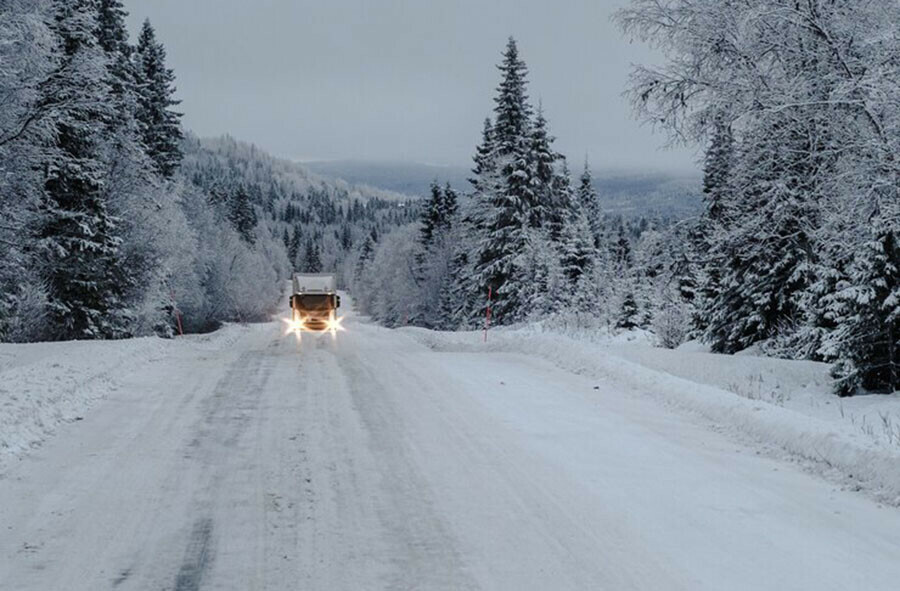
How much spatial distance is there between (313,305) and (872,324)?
21.8 metres

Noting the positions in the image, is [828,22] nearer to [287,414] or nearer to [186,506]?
[287,414]

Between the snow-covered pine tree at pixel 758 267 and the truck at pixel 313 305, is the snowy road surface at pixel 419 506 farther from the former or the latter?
the truck at pixel 313 305

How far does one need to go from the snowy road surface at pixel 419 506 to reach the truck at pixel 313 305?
20155 millimetres

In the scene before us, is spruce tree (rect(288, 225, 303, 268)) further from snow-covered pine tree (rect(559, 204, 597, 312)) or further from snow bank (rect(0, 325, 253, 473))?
snow bank (rect(0, 325, 253, 473))

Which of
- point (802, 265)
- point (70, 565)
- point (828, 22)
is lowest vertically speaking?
point (70, 565)

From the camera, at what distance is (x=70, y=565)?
169 inches

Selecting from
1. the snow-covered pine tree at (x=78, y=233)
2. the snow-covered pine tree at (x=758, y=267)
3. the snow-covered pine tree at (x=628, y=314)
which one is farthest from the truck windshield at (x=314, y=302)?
the snow-covered pine tree at (x=628, y=314)

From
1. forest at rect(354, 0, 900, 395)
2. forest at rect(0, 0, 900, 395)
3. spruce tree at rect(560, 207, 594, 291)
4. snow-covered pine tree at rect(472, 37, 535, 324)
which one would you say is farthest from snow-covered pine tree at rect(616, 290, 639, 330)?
forest at rect(354, 0, 900, 395)

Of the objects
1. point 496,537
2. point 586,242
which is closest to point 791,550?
point 496,537

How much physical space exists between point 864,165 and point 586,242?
1532 inches

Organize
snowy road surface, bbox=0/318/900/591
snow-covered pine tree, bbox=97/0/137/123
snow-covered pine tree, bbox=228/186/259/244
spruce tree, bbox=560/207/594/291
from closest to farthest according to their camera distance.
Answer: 1. snowy road surface, bbox=0/318/900/591
2. snow-covered pine tree, bbox=97/0/137/123
3. spruce tree, bbox=560/207/594/291
4. snow-covered pine tree, bbox=228/186/259/244

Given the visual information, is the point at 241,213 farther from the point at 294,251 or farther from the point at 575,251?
the point at 294,251

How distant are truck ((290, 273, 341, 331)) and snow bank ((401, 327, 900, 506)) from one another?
411 inches

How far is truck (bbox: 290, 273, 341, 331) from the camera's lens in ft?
96.0
